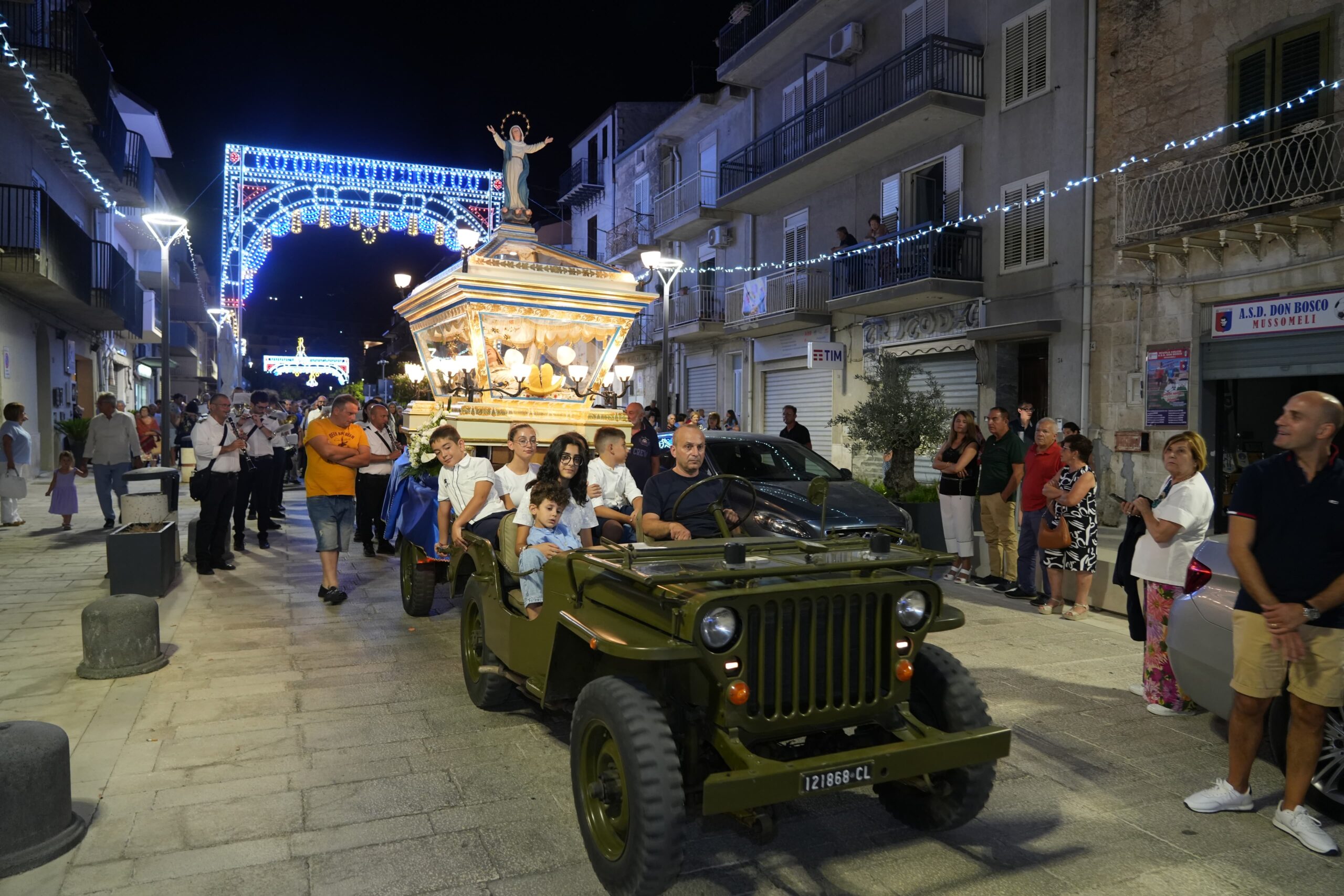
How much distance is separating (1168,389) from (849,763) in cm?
1169

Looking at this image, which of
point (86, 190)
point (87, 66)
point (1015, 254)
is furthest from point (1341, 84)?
point (86, 190)

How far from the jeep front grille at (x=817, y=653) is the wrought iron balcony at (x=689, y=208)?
67.3 feet

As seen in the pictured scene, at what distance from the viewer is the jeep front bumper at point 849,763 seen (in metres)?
2.81

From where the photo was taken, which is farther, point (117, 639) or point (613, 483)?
point (613, 483)

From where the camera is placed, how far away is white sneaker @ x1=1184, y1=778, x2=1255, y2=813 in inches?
151

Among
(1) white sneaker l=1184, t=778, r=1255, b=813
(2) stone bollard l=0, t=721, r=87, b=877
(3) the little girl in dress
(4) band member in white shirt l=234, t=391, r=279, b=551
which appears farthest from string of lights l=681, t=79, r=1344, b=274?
(3) the little girl in dress

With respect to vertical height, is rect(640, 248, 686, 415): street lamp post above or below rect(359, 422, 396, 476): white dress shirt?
above

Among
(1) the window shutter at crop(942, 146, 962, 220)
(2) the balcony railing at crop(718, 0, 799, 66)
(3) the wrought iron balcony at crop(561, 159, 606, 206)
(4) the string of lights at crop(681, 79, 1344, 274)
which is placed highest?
(2) the balcony railing at crop(718, 0, 799, 66)

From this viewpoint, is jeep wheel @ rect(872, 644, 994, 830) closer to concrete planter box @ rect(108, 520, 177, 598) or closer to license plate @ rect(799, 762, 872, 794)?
license plate @ rect(799, 762, 872, 794)

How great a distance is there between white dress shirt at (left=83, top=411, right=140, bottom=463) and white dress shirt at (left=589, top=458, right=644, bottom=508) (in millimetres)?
9324

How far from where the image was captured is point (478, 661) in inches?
212

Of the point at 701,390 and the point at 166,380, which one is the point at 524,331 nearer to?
the point at 166,380

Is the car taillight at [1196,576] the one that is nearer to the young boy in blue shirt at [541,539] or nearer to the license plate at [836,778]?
the license plate at [836,778]

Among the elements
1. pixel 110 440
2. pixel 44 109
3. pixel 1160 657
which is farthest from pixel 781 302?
pixel 1160 657
